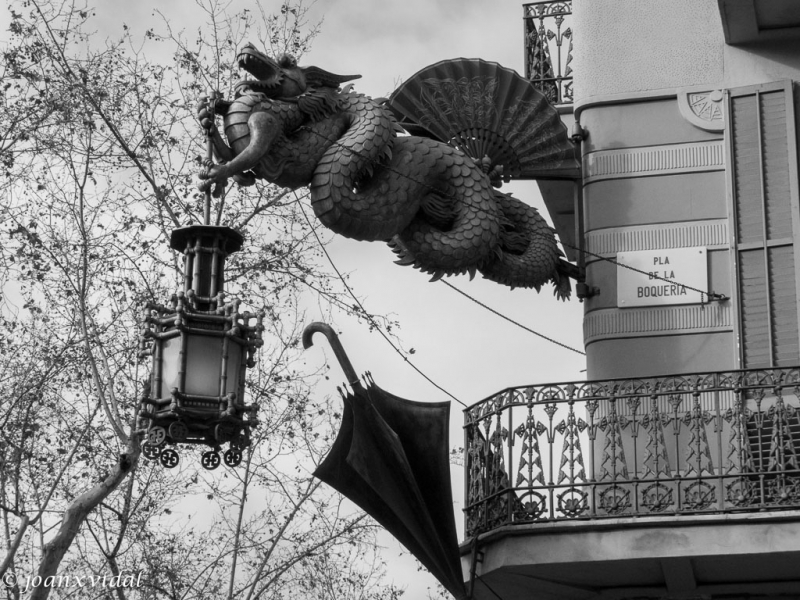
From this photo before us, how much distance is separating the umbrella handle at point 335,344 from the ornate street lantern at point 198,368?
2100 millimetres

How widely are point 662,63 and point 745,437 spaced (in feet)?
11.6

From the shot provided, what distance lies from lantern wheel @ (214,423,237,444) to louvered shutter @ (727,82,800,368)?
482 cm

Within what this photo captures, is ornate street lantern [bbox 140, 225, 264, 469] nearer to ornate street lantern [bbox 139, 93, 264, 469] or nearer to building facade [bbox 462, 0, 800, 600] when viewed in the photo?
ornate street lantern [bbox 139, 93, 264, 469]

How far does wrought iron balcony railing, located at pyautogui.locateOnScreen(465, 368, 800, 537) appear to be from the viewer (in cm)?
1065

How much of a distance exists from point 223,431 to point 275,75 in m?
4.26

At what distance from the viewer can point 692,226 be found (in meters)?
12.3

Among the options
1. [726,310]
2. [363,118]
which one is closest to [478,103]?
[363,118]

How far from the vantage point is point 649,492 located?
11.1 m

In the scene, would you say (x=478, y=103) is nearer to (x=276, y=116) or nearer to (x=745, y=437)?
(x=276, y=116)

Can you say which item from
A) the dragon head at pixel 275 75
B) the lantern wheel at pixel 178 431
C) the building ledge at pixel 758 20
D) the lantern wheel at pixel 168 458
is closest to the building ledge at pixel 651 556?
the lantern wheel at pixel 168 458

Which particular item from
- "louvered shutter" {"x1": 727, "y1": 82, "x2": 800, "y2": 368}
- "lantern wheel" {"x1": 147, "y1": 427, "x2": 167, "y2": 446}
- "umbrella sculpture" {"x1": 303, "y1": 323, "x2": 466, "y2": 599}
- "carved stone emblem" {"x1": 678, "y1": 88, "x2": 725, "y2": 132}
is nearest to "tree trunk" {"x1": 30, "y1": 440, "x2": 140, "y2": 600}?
"umbrella sculpture" {"x1": 303, "y1": 323, "x2": 466, "y2": 599}

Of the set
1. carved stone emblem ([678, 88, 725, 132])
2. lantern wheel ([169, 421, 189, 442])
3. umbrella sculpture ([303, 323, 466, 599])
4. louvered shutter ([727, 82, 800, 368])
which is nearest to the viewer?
lantern wheel ([169, 421, 189, 442])

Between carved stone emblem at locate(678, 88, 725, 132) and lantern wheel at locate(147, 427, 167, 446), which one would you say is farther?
carved stone emblem at locate(678, 88, 725, 132)

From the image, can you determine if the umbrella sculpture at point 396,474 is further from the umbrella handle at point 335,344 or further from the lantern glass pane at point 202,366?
the lantern glass pane at point 202,366
